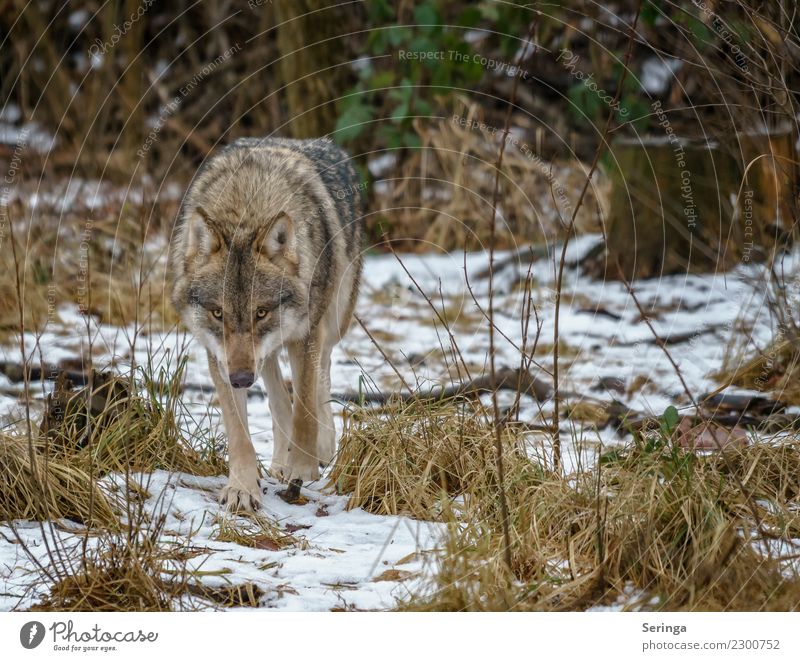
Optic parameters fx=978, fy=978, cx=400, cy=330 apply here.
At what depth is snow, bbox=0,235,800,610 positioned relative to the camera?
4.35m

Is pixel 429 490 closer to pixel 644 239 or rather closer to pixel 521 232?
pixel 644 239

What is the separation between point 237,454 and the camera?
554 cm

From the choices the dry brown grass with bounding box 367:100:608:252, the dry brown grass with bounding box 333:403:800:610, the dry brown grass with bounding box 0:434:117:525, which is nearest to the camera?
the dry brown grass with bounding box 333:403:800:610

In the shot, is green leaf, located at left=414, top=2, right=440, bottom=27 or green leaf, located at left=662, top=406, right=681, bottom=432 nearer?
green leaf, located at left=662, top=406, right=681, bottom=432

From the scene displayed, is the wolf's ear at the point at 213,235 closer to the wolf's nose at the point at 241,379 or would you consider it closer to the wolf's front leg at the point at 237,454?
the wolf's front leg at the point at 237,454

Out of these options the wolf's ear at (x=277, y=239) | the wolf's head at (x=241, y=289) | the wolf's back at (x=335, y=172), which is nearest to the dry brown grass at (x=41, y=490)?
the wolf's head at (x=241, y=289)

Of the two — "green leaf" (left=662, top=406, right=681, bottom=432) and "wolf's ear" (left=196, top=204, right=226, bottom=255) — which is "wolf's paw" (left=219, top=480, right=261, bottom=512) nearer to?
"wolf's ear" (left=196, top=204, right=226, bottom=255)

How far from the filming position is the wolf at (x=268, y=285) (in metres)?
5.56
